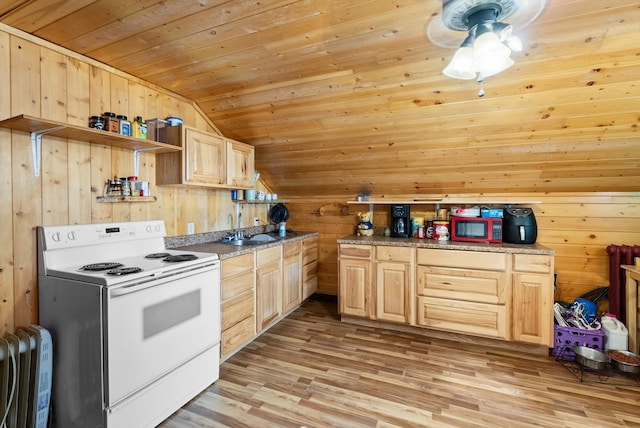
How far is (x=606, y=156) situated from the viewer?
2.49 meters

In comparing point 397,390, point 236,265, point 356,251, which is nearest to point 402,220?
point 356,251

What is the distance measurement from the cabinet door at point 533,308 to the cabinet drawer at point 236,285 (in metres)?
2.28

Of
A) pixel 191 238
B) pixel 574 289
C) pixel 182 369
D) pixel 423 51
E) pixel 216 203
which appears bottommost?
pixel 182 369

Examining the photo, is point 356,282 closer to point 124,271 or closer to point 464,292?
point 464,292

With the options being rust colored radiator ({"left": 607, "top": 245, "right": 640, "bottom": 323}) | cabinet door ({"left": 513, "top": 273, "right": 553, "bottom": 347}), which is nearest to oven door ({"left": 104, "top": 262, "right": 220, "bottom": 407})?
cabinet door ({"left": 513, "top": 273, "right": 553, "bottom": 347})

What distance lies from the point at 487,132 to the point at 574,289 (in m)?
1.82

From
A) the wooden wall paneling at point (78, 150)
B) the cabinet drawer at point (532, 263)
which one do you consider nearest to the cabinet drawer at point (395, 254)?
the cabinet drawer at point (532, 263)

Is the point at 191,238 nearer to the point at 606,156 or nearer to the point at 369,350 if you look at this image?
the point at 369,350

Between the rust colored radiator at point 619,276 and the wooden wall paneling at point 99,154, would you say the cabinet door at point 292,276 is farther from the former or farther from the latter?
the rust colored radiator at point 619,276

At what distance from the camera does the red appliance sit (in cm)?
291

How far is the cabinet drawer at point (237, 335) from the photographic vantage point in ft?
7.63

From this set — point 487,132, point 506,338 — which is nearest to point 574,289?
point 506,338

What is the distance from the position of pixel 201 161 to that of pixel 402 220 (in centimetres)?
212

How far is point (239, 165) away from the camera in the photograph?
298 centimetres
